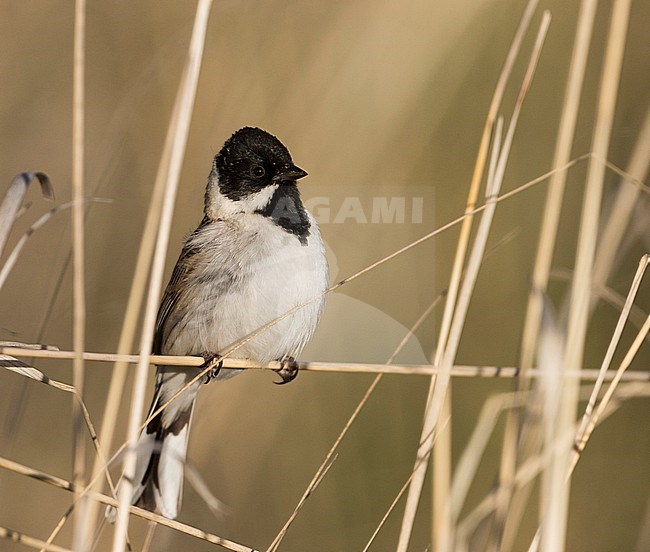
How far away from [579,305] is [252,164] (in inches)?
56.2

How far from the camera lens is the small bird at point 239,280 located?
2.66 metres

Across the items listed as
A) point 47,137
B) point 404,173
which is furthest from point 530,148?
point 47,137

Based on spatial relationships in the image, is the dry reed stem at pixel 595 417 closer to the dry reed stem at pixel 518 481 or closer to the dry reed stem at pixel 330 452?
the dry reed stem at pixel 518 481

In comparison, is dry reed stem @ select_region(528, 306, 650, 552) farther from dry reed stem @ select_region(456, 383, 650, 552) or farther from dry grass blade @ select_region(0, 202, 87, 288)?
dry grass blade @ select_region(0, 202, 87, 288)

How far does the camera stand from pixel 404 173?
3.55m

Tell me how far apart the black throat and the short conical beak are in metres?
0.07

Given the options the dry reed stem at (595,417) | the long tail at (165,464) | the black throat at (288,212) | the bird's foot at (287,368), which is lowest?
the long tail at (165,464)

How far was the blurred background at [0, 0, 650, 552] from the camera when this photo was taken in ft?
11.4

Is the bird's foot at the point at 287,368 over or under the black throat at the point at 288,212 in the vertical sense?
under

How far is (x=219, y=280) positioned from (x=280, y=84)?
1047 millimetres

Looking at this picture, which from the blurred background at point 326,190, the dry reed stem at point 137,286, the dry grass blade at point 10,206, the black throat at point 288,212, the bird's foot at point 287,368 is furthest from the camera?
the blurred background at point 326,190

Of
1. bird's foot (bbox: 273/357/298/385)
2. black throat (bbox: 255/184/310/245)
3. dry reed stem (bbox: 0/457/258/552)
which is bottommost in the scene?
dry reed stem (bbox: 0/457/258/552)

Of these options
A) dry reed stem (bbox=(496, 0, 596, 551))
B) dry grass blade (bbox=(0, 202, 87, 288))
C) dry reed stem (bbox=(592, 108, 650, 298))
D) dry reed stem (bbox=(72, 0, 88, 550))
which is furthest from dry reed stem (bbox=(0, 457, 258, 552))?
dry reed stem (bbox=(592, 108, 650, 298))

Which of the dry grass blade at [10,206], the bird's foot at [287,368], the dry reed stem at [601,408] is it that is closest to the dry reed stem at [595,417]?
the dry reed stem at [601,408]
